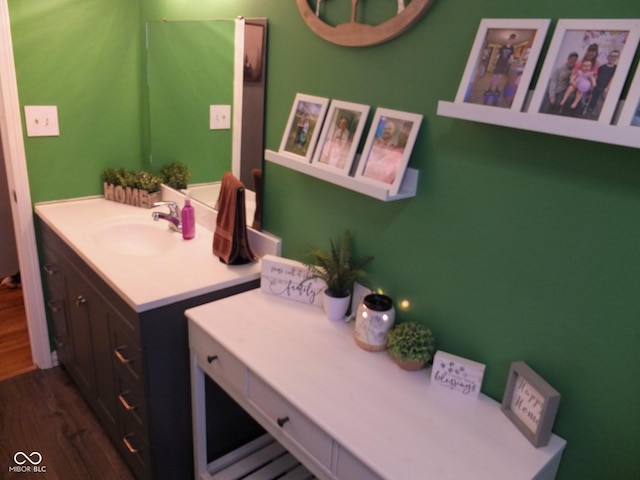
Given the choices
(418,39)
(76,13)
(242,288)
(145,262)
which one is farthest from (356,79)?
(76,13)

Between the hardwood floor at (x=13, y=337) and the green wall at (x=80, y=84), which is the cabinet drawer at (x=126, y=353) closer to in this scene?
the green wall at (x=80, y=84)

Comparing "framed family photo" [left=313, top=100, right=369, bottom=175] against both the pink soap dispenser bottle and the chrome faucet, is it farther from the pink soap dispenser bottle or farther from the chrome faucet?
the chrome faucet

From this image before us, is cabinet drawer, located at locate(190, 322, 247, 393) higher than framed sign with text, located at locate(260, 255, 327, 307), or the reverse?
framed sign with text, located at locate(260, 255, 327, 307)

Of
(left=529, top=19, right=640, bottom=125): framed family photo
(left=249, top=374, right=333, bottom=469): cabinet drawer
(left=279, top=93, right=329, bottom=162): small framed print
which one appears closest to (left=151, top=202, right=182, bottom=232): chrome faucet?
(left=279, top=93, right=329, bottom=162): small framed print

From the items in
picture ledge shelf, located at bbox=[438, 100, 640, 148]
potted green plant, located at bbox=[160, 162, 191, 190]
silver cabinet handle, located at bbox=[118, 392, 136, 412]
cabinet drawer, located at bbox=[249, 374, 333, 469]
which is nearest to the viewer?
picture ledge shelf, located at bbox=[438, 100, 640, 148]

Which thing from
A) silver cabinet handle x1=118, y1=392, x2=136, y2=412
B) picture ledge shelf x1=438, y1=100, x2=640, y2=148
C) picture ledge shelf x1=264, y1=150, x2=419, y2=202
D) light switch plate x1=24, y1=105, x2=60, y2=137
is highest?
picture ledge shelf x1=438, y1=100, x2=640, y2=148

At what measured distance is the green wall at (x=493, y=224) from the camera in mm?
1001

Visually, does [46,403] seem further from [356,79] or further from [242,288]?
[356,79]

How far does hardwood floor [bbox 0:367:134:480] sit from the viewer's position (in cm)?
193

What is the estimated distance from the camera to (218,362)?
1456mm

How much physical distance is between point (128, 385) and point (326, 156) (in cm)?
106

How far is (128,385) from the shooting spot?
68.0 inches

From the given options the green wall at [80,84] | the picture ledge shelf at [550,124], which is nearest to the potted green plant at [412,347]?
the picture ledge shelf at [550,124]

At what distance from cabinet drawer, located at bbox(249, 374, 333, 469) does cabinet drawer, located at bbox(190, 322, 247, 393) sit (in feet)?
0.18
